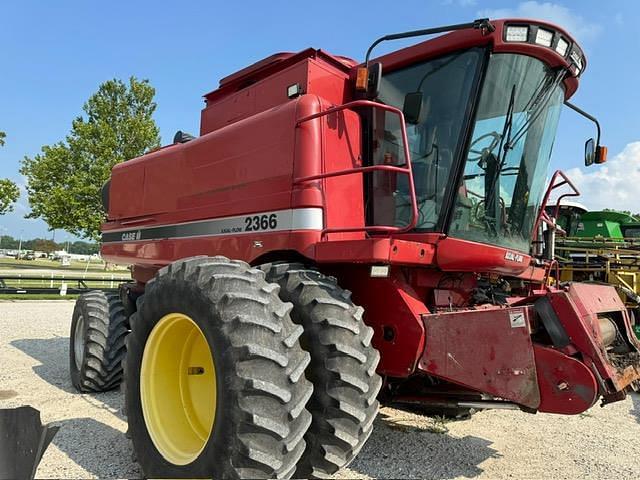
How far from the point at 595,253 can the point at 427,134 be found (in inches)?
340

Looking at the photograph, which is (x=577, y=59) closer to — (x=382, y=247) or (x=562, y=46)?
(x=562, y=46)

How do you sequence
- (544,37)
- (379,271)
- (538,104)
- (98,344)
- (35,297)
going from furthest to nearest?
(35,297) < (98,344) < (538,104) < (544,37) < (379,271)

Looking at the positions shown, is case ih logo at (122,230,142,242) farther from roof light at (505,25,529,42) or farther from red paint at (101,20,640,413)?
roof light at (505,25,529,42)

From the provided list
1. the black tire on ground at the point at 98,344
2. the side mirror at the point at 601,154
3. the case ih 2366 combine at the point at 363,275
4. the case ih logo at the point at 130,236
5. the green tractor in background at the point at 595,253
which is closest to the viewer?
the case ih 2366 combine at the point at 363,275

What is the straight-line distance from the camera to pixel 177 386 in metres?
3.52

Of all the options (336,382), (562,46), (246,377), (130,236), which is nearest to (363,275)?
(336,382)

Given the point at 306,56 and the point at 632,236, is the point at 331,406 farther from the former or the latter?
the point at 632,236

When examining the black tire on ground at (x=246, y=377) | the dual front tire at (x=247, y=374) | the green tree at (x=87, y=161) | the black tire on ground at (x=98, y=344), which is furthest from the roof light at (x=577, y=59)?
the green tree at (x=87, y=161)

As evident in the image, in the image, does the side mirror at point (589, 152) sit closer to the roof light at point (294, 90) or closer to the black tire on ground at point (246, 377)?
the roof light at point (294, 90)

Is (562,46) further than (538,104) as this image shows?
No

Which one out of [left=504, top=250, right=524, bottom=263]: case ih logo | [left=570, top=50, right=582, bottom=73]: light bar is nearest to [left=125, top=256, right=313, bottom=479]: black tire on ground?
[left=504, top=250, right=524, bottom=263]: case ih logo

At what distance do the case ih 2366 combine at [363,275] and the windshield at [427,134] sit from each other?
1 centimetres

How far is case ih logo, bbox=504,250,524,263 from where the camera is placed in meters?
3.89

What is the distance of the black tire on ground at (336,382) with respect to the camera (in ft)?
9.58
